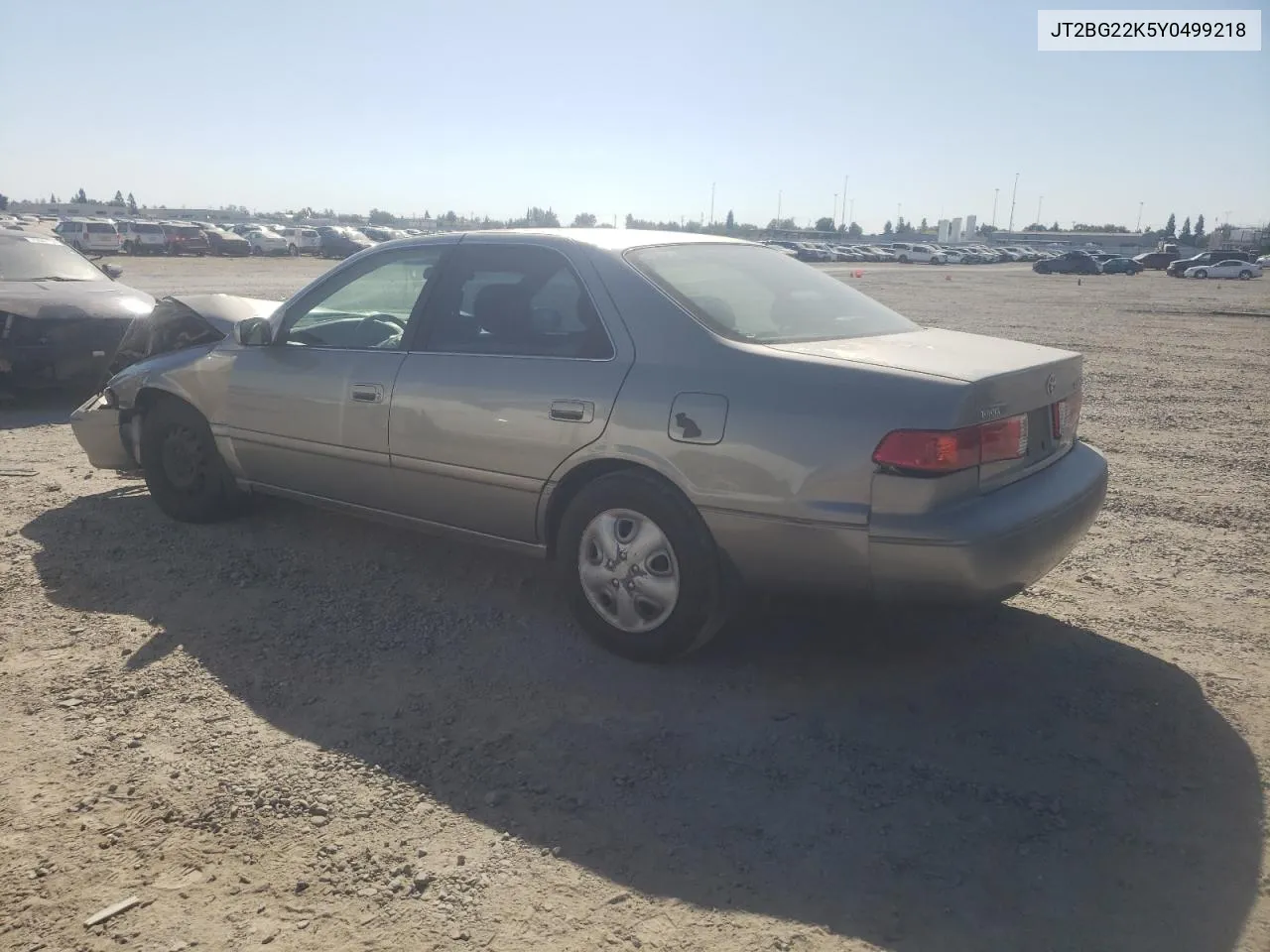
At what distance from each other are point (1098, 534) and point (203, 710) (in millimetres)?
4485

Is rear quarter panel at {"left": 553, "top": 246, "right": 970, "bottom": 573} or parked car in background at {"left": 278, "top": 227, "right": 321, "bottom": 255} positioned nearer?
rear quarter panel at {"left": 553, "top": 246, "right": 970, "bottom": 573}

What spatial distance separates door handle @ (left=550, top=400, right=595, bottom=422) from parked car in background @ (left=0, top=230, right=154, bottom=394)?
6603 millimetres

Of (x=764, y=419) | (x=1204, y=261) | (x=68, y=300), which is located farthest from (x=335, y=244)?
(x=764, y=419)

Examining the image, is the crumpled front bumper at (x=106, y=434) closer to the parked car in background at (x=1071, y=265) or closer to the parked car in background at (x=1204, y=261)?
the parked car in background at (x=1204, y=261)

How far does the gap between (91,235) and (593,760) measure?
47968 mm

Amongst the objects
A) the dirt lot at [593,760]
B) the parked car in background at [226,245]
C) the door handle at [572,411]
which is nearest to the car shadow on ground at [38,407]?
the dirt lot at [593,760]

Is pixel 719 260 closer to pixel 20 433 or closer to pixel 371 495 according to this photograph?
pixel 371 495

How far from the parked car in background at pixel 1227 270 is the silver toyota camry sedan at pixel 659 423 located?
5353 cm

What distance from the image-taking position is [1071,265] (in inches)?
2365

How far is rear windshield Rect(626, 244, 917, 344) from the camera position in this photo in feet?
12.3

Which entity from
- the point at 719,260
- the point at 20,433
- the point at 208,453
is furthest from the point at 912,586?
the point at 20,433

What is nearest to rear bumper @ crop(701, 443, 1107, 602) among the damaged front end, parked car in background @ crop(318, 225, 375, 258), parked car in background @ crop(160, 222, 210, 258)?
the damaged front end

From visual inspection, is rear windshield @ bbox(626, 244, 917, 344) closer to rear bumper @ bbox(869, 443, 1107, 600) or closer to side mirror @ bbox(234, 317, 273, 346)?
rear bumper @ bbox(869, 443, 1107, 600)

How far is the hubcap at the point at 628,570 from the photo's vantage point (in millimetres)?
3600
